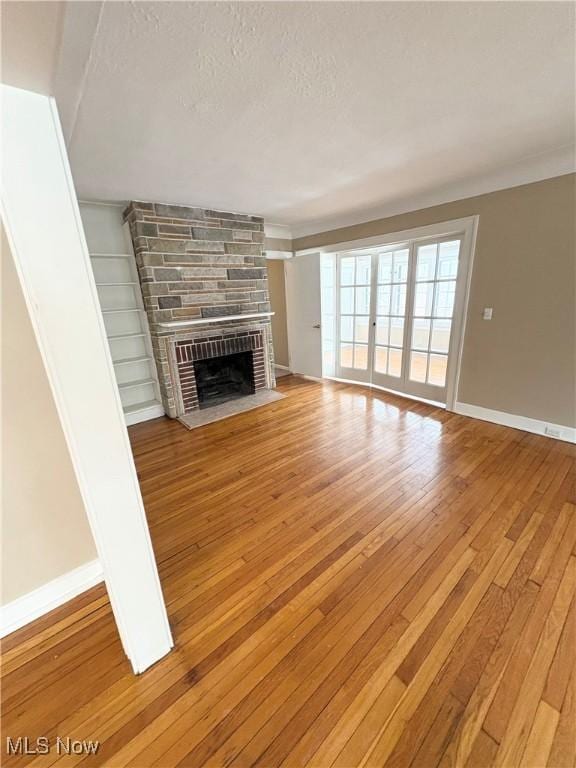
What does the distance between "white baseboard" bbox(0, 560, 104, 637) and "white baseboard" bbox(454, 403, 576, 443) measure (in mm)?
3556

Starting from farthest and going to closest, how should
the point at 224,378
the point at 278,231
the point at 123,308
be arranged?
the point at 278,231
the point at 224,378
the point at 123,308

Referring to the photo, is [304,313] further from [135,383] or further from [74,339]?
[74,339]

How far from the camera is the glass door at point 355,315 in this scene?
418cm

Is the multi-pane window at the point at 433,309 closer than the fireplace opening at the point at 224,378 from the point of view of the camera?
Yes

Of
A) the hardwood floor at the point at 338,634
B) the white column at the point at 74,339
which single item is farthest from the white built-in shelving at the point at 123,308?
the white column at the point at 74,339

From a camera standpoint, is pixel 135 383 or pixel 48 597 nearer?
pixel 48 597

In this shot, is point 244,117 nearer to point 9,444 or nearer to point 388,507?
point 9,444

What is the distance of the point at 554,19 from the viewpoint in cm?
115

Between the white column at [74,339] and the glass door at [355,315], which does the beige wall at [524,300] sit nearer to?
the glass door at [355,315]

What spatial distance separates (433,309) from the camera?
136 inches

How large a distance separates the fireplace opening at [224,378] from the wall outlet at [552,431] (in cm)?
333

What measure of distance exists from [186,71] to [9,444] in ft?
5.88

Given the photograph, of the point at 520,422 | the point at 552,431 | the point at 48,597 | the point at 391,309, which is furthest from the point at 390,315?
the point at 48,597

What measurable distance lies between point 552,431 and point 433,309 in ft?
5.46
